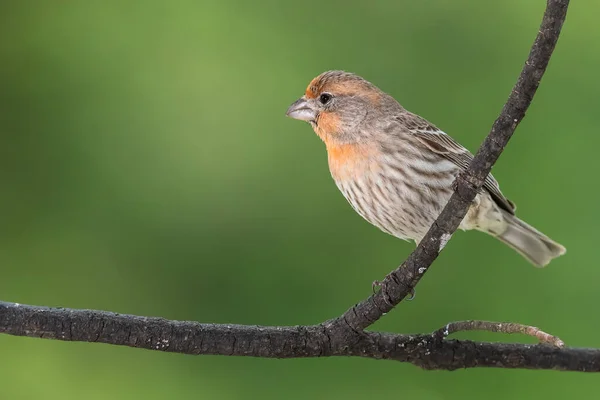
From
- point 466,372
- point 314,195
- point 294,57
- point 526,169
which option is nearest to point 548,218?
point 526,169

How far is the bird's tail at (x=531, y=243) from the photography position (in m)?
3.05

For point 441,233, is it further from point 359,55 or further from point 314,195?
point 359,55

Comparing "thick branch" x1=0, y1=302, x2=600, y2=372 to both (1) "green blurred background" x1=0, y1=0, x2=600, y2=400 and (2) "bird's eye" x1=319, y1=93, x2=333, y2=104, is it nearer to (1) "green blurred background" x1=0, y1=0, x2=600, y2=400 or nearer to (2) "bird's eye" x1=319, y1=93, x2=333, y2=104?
(1) "green blurred background" x1=0, y1=0, x2=600, y2=400

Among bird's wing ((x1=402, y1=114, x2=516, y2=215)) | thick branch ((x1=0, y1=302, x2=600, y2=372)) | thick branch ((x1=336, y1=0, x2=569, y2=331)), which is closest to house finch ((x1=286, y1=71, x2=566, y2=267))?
bird's wing ((x1=402, y1=114, x2=516, y2=215))

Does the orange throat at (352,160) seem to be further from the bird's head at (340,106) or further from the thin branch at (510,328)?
the thin branch at (510,328)

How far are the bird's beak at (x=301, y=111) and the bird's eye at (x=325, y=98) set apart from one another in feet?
0.19

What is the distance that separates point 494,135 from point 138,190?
1.59 meters

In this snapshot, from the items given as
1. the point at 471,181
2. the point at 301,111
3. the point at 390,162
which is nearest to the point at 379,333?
the point at 471,181

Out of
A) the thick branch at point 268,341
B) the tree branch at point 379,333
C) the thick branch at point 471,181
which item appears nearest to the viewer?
the thick branch at point 471,181

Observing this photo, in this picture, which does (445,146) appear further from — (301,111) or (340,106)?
(301,111)

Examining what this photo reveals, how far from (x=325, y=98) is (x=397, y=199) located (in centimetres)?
47

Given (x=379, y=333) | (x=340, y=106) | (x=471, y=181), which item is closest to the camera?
(x=471, y=181)

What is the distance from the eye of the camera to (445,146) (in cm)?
308

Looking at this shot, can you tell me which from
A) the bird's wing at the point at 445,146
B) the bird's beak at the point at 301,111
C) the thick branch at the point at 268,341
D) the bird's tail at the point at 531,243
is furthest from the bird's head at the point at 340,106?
the thick branch at the point at 268,341
